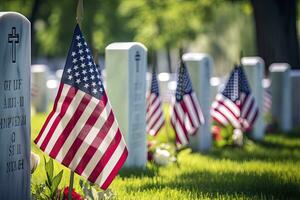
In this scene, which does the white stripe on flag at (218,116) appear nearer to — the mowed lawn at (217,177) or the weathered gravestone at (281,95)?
the mowed lawn at (217,177)

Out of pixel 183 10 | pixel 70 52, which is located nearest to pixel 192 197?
pixel 70 52

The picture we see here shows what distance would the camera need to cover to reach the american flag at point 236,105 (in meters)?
12.8

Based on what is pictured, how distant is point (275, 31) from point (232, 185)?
11848 mm

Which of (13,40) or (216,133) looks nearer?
(13,40)

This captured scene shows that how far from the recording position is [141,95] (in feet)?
34.3

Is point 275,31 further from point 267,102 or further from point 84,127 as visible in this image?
point 84,127

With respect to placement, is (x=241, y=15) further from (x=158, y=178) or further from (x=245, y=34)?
(x=158, y=178)

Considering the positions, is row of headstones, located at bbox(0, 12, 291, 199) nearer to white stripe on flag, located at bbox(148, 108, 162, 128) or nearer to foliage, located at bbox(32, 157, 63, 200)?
foliage, located at bbox(32, 157, 63, 200)

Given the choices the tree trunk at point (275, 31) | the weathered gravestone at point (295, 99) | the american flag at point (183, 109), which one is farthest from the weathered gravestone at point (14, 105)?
the tree trunk at point (275, 31)

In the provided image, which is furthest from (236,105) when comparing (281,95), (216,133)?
(281,95)

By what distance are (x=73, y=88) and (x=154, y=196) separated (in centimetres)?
169

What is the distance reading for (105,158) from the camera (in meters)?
6.86

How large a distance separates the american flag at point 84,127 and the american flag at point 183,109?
4143mm

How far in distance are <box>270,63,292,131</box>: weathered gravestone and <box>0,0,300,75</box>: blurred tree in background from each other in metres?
3.16
